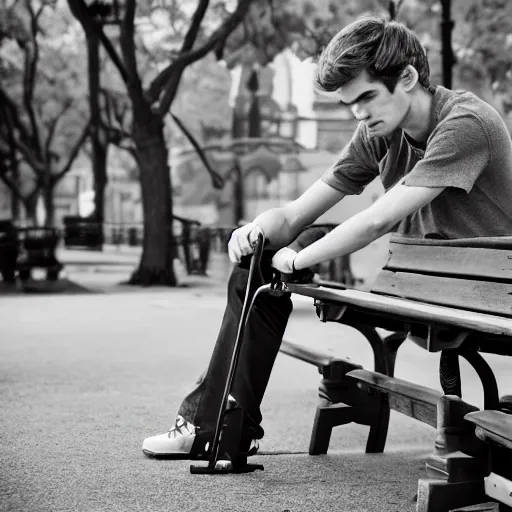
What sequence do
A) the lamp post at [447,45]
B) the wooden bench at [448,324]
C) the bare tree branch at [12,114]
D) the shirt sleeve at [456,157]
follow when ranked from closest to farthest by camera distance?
the wooden bench at [448,324], the shirt sleeve at [456,157], the lamp post at [447,45], the bare tree branch at [12,114]

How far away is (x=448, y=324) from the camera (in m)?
2.54

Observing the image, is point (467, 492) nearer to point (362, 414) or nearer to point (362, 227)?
point (362, 227)

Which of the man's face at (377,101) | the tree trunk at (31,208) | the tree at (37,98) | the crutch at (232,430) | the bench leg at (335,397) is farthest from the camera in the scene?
the tree at (37,98)

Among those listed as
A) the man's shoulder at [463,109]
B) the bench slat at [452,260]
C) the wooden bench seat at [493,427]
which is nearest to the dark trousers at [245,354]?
the bench slat at [452,260]

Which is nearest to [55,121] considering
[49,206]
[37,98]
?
[37,98]

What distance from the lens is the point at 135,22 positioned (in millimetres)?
13211

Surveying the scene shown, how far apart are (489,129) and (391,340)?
117 centimetres

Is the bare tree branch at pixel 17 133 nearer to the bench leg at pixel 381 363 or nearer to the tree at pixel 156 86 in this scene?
the tree at pixel 156 86

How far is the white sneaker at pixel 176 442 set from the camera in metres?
3.62

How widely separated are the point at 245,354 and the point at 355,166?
0.77m

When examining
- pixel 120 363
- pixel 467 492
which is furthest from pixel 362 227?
pixel 120 363

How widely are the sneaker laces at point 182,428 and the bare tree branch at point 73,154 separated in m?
9.69

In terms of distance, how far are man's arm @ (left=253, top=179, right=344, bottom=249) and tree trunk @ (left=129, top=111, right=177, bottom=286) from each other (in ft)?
30.7

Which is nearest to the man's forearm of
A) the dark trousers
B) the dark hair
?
the dark trousers
